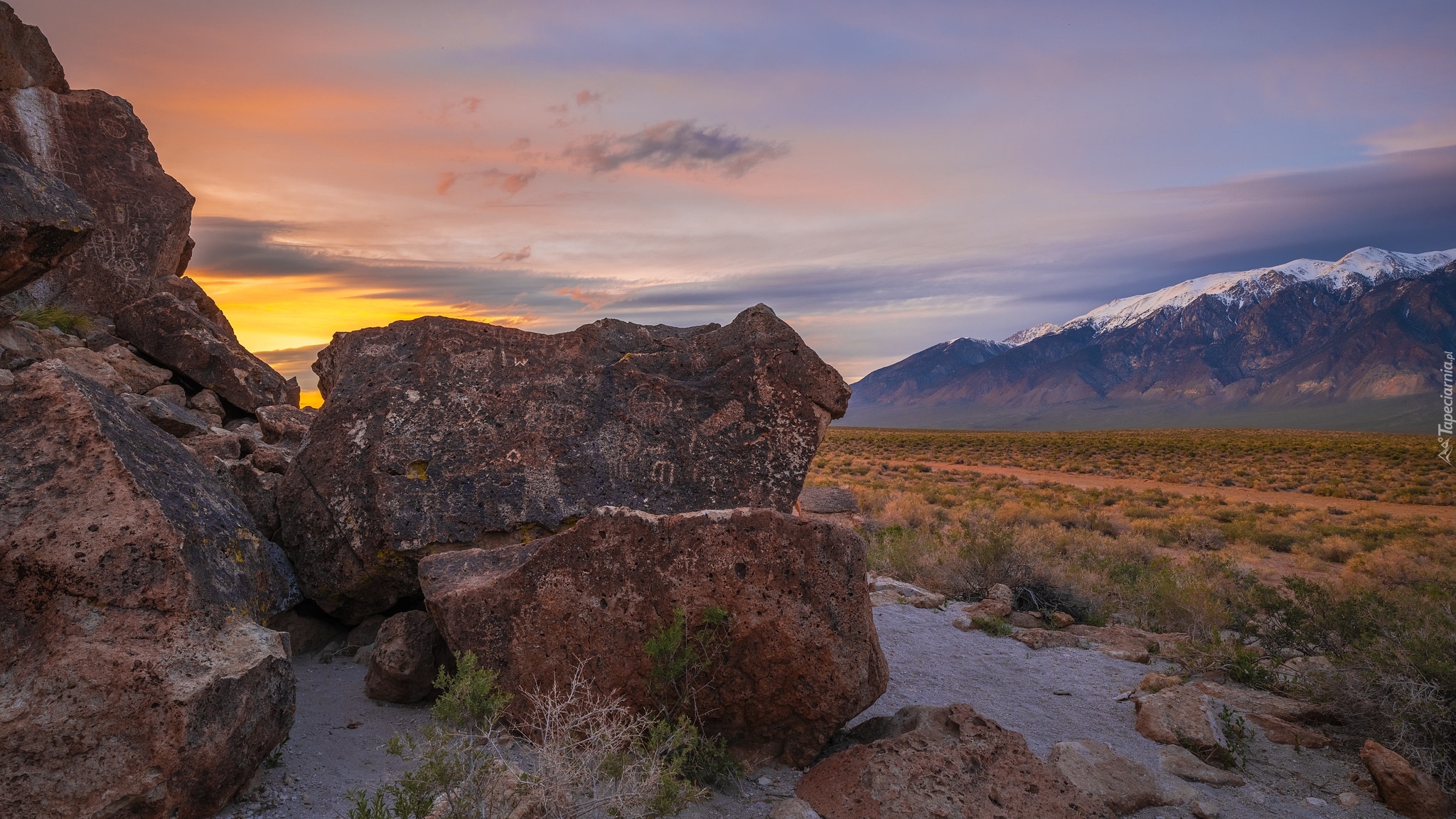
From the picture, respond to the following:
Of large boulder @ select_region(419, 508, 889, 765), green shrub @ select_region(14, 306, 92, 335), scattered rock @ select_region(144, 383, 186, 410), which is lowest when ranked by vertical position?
large boulder @ select_region(419, 508, 889, 765)

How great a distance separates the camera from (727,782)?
4660 millimetres

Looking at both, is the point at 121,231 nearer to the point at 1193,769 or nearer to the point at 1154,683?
the point at 1154,683

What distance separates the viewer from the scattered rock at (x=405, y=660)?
529cm

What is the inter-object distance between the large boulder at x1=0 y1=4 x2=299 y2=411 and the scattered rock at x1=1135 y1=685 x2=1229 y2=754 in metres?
12.3

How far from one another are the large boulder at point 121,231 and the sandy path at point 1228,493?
86.0 feet

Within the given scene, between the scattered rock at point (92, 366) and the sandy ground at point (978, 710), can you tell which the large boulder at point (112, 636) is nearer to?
the sandy ground at point (978, 710)

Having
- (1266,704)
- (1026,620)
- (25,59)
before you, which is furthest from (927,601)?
(25,59)

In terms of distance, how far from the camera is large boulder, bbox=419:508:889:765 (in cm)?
467

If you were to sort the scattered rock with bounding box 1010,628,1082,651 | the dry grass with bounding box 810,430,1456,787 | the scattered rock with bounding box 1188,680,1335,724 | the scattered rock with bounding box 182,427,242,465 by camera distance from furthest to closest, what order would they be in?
the scattered rock with bounding box 1010,628,1082,651 → the scattered rock with bounding box 182,427,242,465 → the scattered rock with bounding box 1188,680,1335,724 → the dry grass with bounding box 810,430,1456,787

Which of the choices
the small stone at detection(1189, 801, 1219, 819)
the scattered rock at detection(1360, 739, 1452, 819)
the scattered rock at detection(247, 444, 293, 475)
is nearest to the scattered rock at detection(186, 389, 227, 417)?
the scattered rock at detection(247, 444, 293, 475)

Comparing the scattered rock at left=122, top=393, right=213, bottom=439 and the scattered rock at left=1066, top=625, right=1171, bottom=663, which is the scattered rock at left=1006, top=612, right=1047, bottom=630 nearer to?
the scattered rock at left=1066, top=625, right=1171, bottom=663

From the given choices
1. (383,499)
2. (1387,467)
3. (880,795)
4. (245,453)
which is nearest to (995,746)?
(880,795)

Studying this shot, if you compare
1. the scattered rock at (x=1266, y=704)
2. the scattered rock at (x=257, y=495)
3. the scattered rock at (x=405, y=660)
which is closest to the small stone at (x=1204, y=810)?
the scattered rock at (x=1266, y=704)

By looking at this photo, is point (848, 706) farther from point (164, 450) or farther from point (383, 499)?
point (164, 450)
